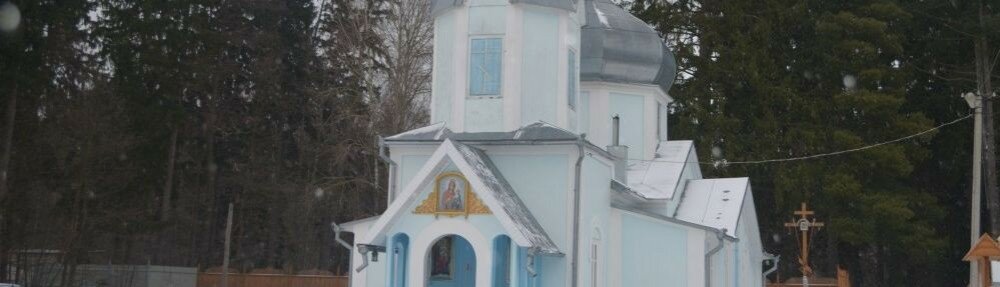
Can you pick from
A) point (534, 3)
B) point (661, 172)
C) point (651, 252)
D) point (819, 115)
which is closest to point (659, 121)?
point (661, 172)

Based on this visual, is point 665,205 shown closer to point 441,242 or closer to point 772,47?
point 441,242

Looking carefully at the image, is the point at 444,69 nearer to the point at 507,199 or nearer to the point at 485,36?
the point at 485,36

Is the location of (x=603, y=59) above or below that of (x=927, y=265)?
above

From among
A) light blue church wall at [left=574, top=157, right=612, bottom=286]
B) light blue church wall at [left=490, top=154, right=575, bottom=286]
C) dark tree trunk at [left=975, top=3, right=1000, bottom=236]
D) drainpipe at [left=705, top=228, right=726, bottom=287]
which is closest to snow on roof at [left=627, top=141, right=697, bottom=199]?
drainpipe at [left=705, top=228, right=726, bottom=287]

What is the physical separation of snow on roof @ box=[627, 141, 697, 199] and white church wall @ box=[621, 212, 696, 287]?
266cm

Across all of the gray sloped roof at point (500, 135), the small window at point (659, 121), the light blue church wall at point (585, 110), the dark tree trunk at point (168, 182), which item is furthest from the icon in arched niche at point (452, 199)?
the dark tree trunk at point (168, 182)

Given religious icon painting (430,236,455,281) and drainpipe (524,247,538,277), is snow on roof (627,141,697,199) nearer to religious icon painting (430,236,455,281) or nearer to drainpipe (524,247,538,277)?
religious icon painting (430,236,455,281)

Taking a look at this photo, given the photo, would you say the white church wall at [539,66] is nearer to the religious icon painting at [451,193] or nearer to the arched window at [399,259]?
the religious icon painting at [451,193]

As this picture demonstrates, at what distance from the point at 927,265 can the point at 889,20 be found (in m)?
6.68

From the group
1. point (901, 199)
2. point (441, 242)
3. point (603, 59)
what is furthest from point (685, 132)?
point (441, 242)

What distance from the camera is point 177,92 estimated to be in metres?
29.3

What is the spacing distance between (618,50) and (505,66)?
5317 millimetres

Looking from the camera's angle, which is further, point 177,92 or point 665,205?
point 177,92

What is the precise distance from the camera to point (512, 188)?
54.3 ft
